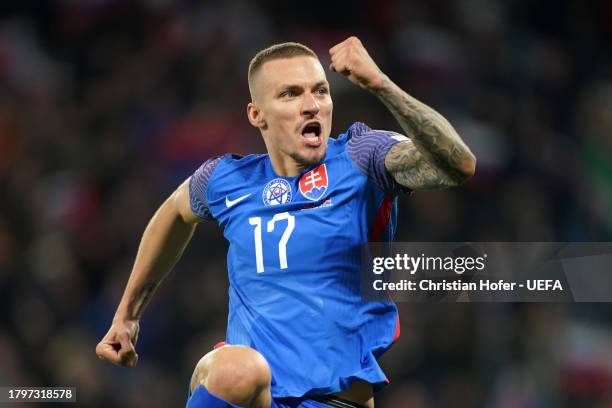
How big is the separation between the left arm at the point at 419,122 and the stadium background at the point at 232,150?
3197mm

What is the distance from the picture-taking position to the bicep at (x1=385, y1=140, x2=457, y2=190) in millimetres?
3432

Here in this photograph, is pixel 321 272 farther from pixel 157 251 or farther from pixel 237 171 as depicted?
pixel 157 251

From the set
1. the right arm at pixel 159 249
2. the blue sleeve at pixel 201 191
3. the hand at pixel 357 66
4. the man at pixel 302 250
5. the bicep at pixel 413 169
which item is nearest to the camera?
the hand at pixel 357 66

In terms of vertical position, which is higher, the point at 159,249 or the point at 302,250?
the point at 159,249

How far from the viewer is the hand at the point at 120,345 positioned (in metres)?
4.09

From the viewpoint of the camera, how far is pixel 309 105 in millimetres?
3922

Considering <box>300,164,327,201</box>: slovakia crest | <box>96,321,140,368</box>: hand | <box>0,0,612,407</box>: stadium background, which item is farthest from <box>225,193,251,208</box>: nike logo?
<box>0,0,612,407</box>: stadium background

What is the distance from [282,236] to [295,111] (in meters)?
A: 0.49

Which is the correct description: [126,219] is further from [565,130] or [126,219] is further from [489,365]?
[565,130]

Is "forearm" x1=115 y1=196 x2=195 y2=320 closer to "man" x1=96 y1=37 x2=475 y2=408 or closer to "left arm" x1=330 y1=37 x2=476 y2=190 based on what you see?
"man" x1=96 y1=37 x2=475 y2=408

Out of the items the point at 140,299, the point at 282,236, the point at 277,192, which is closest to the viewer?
the point at 282,236

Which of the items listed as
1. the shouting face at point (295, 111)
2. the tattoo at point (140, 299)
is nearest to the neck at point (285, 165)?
the shouting face at point (295, 111)

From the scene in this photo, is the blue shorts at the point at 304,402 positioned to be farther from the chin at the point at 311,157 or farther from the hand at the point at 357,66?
the hand at the point at 357,66

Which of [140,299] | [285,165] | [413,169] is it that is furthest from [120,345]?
[413,169]
